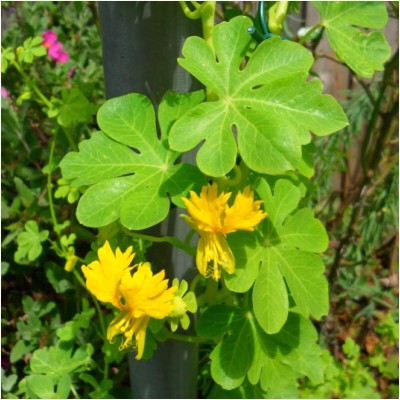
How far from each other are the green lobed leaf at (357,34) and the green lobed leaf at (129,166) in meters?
0.26

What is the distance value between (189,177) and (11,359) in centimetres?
97

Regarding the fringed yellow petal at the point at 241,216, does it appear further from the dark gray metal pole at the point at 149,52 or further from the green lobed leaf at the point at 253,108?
the dark gray metal pole at the point at 149,52

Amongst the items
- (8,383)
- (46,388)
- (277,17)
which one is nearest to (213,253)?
(277,17)

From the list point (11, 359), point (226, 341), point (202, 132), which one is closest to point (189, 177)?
point (202, 132)

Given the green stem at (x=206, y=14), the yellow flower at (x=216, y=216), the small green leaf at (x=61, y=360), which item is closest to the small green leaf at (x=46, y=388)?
the small green leaf at (x=61, y=360)

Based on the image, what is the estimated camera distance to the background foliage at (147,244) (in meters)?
1.02

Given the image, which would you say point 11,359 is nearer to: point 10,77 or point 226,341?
point 226,341

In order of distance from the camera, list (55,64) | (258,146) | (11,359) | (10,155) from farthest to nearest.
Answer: (55,64) < (10,155) < (11,359) < (258,146)

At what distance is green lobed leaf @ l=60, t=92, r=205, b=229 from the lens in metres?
0.93

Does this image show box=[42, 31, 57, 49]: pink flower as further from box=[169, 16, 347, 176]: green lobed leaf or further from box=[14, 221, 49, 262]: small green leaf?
box=[169, 16, 347, 176]: green lobed leaf

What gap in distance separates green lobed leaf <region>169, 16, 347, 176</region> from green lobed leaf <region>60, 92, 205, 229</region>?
3.4 inches

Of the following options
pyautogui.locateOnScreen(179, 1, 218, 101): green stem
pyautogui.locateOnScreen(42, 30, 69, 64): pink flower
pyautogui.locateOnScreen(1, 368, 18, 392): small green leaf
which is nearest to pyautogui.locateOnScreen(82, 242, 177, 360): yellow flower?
pyautogui.locateOnScreen(179, 1, 218, 101): green stem

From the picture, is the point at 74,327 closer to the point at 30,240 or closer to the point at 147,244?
the point at 30,240

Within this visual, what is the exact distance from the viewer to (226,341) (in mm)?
1099
